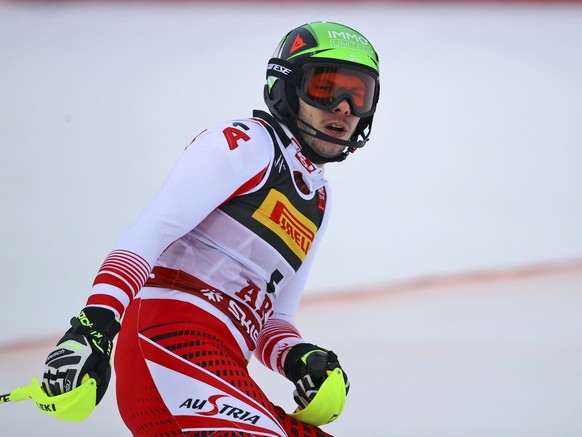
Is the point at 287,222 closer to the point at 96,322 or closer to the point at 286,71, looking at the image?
the point at 286,71

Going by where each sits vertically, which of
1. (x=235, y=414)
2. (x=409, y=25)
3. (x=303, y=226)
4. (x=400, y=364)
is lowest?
(x=235, y=414)

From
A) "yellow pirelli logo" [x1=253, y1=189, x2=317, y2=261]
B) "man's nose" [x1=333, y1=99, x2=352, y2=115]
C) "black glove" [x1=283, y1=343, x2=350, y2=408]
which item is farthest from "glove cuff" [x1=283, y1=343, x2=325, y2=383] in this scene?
"man's nose" [x1=333, y1=99, x2=352, y2=115]

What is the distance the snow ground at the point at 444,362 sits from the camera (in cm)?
393

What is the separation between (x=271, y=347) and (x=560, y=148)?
12.5ft

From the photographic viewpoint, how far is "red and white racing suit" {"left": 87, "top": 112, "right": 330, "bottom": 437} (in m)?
2.49

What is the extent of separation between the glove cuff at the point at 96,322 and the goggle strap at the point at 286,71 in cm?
105

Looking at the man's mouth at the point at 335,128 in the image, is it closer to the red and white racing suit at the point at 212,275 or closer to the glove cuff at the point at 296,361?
the red and white racing suit at the point at 212,275

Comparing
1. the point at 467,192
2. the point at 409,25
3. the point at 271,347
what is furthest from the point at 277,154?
the point at 409,25

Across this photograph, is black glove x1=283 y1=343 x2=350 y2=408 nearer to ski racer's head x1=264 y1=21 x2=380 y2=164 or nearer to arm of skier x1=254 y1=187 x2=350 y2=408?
arm of skier x1=254 y1=187 x2=350 y2=408

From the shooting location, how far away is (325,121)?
2.96 metres

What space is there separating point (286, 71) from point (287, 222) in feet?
1.56

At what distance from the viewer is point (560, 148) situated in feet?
20.9

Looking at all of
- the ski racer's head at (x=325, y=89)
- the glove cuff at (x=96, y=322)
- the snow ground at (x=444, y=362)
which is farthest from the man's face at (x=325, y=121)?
the snow ground at (x=444, y=362)

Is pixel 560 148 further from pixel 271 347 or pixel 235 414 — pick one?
pixel 235 414
